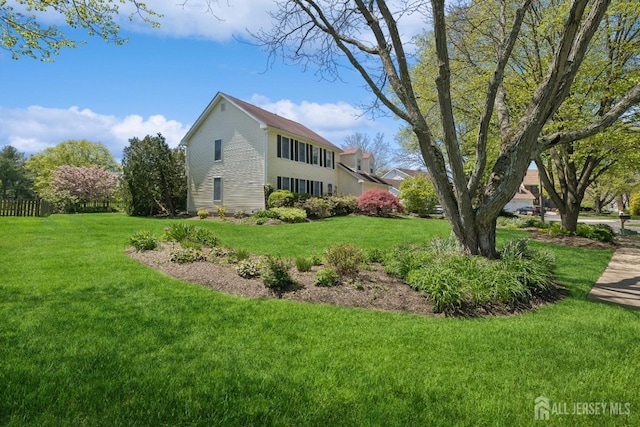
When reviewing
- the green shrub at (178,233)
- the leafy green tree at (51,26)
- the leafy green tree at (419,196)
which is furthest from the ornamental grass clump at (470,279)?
the leafy green tree at (419,196)

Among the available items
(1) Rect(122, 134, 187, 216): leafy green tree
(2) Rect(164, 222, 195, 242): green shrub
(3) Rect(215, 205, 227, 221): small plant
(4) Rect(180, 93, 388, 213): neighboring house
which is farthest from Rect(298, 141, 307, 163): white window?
(2) Rect(164, 222, 195, 242): green shrub

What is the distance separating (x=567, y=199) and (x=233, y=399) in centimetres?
1591

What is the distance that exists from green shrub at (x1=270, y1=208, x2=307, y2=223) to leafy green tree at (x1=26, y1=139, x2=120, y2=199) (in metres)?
37.7

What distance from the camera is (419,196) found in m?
23.0

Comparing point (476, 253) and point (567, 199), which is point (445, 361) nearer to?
point (476, 253)

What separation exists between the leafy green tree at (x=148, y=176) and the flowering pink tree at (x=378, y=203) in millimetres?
12552

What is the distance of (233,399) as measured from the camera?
8.26 ft

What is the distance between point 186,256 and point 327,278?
3238mm

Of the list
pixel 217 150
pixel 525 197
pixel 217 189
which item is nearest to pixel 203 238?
pixel 217 189

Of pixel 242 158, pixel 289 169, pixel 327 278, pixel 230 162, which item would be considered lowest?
pixel 327 278

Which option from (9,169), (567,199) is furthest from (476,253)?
(9,169)

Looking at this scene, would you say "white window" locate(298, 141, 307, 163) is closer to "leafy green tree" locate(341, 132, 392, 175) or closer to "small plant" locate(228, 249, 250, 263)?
"small plant" locate(228, 249, 250, 263)

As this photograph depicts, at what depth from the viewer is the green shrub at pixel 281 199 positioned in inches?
732

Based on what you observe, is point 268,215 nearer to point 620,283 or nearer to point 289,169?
point 289,169
